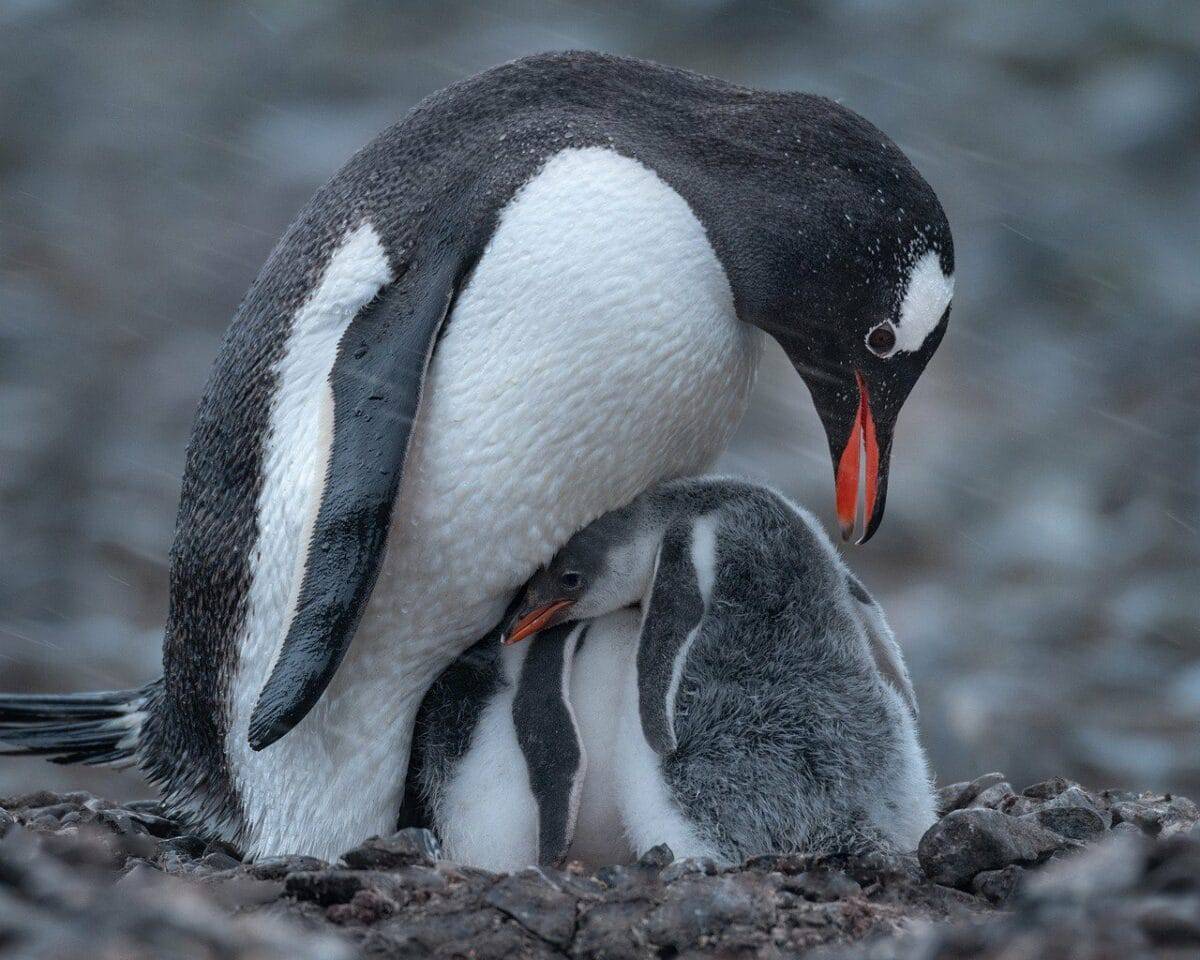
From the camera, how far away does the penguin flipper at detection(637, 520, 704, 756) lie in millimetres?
1882

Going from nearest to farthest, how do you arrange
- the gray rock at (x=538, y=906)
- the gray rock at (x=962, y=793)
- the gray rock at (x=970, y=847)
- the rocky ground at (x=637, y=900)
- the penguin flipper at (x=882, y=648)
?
the rocky ground at (x=637, y=900), the gray rock at (x=538, y=906), the gray rock at (x=970, y=847), the penguin flipper at (x=882, y=648), the gray rock at (x=962, y=793)

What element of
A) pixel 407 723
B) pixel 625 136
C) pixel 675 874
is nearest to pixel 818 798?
pixel 675 874

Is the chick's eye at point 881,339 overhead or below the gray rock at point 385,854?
overhead

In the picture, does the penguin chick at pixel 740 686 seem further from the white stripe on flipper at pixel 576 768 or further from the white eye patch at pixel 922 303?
the white eye patch at pixel 922 303

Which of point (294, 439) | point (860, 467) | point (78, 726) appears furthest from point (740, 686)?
point (78, 726)

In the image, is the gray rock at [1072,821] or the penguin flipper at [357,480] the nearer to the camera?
the penguin flipper at [357,480]

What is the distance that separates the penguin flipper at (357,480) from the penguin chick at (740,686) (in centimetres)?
24

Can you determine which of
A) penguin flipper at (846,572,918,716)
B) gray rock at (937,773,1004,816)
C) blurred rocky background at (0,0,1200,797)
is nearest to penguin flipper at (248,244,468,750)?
penguin flipper at (846,572,918,716)

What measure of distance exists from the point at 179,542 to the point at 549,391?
0.62 m

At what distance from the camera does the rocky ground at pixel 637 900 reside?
3.94ft

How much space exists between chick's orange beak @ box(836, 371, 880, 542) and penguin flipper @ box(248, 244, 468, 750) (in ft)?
1.72

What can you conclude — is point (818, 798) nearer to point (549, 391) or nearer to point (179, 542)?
point (549, 391)

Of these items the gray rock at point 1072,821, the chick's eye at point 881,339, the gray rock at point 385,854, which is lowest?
the gray rock at point 1072,821

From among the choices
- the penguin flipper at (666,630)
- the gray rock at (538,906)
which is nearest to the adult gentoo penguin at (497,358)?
the penguin flipper at (666,630)
